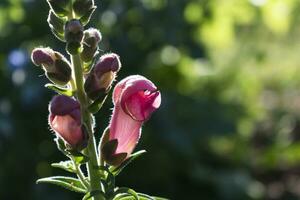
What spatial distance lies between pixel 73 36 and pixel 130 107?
26 centimetres

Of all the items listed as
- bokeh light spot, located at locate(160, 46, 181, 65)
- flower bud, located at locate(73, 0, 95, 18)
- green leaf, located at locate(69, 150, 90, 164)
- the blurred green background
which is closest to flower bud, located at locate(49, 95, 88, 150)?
green leaf, located at locate(69, 150, 90, 164)

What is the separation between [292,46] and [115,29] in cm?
910

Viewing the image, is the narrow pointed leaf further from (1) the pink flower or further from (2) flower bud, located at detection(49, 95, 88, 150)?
(1) the pink flower

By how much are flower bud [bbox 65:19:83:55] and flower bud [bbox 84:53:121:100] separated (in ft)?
0.26

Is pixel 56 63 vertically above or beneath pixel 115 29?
above

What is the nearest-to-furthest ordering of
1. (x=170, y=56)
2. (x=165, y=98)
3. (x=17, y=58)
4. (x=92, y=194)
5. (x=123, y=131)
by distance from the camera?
(x=92, y=194), (x=123, y=131), (x=17, y=58), (x=165, y=98), (x=170, y=56)

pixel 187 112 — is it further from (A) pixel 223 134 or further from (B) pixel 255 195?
(B) pixel 255 195

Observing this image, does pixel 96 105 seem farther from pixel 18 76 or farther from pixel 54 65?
pixel 18 76

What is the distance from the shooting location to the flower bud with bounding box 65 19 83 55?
1.65 meters

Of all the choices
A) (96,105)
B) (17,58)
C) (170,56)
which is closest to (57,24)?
(96,105)

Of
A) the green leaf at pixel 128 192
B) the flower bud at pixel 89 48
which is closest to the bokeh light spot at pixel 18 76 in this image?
the flower bud at pixel 89 48

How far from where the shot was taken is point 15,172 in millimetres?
5242

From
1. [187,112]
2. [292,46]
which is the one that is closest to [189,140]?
[187,112]

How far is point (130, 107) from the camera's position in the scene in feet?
5.97
